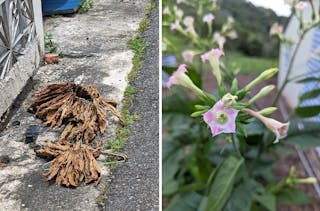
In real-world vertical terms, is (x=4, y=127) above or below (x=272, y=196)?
above

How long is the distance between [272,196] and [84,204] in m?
1.23

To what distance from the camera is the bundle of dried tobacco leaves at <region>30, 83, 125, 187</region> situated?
2.03 meters

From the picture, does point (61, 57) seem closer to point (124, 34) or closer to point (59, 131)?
point (124, 34)

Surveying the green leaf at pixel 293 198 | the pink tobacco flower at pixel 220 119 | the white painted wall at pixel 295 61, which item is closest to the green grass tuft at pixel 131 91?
the pink tobacco flower at pixel 220 119

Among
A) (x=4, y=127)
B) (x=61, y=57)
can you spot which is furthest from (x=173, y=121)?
(x=4, y=127)

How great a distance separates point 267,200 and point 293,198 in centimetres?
29

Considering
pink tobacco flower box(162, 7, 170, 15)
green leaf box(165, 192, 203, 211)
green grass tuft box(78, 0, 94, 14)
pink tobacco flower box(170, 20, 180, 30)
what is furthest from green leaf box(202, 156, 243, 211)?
green grass tuft box(78, 0, 94, 14)

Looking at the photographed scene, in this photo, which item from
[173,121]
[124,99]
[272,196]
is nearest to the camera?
[124,99]

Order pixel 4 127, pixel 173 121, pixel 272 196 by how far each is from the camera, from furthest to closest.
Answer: pixel 173 121 < pixel 272 196 < pixel 4 127

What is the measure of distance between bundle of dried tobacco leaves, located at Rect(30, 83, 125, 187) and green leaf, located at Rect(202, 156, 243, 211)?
42cm

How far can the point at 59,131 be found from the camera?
233 centimetres

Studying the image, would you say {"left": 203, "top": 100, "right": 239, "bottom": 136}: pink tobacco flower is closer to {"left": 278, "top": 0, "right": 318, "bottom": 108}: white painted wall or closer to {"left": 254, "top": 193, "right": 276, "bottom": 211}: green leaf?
{"left": 254, "top": 193, "right": 276, "bottom": 211}: green leaf

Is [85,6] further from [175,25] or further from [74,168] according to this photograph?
[74,168]

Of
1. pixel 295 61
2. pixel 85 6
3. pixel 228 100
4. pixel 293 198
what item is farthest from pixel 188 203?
pixel 295 61
